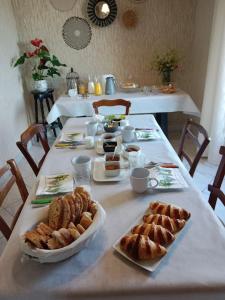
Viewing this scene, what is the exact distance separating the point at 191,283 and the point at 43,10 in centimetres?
349

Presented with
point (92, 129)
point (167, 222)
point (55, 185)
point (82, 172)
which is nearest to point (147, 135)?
point (92, 129)

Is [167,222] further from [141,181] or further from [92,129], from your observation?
[92,129]

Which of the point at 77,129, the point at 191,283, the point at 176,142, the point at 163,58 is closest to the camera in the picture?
the point at 191,283

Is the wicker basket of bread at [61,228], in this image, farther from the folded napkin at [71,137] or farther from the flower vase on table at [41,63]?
the flower vase on table at [41,63]

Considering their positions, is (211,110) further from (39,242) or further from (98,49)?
(39,242)

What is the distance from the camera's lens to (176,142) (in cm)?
329

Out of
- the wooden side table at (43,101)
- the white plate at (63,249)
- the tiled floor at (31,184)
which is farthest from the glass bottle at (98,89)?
the white plate at (63,249)

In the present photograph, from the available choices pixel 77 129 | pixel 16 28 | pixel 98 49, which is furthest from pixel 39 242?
pixel 16 28

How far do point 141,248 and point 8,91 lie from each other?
278 cm

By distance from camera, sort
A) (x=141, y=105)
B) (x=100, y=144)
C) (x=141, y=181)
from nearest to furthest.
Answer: (x=141, y=181) → (x=100, y=144) → (x=141, y=105)

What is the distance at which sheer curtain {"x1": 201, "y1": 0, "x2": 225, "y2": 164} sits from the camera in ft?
7.34

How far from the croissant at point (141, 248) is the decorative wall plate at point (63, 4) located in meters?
3.26

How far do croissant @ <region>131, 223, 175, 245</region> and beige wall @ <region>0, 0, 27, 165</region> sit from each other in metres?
2.24

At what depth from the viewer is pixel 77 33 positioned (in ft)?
10.6
